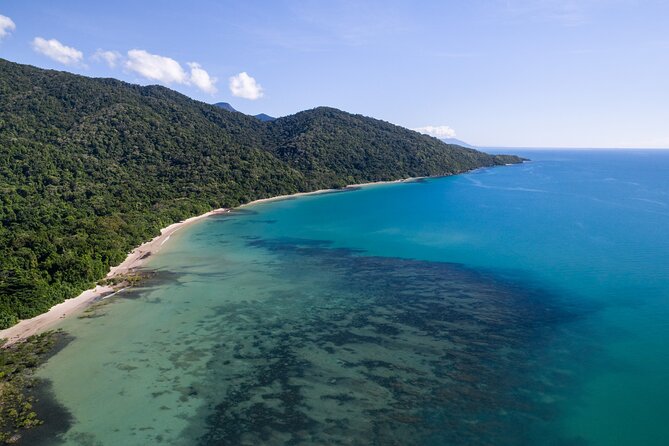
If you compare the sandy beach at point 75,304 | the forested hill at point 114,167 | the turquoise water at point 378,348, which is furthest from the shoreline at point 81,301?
the turquoise water at point 378,348

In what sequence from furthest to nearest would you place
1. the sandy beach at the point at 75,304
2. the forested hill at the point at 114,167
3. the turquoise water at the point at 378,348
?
the forested hill at the point at 114,167 < the sandy beach at the point at 75,304 < the turquoise water at the point at 378,348

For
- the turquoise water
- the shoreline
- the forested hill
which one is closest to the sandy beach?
the shoreline

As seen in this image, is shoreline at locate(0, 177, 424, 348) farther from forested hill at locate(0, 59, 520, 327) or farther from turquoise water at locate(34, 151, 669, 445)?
turquoise water at locate(34, 151, 669, 445)

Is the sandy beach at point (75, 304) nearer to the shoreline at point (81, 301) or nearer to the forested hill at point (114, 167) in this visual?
the shoreline at point (81, 301)

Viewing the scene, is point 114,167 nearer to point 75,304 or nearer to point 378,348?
point 75,304

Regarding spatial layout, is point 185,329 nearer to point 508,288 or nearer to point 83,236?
point 83,236

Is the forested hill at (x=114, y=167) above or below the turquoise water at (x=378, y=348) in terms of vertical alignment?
above
